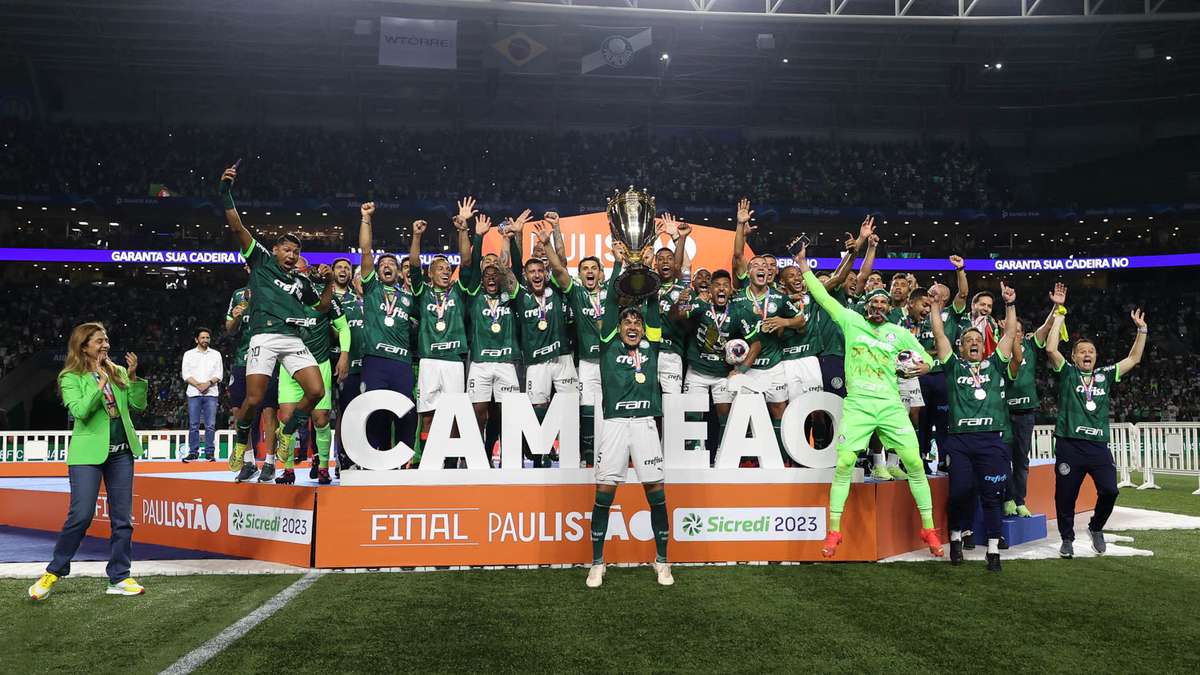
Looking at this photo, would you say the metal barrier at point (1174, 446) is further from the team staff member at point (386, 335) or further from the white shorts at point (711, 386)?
the team staff member at point (386, 335)

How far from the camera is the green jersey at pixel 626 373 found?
6.73 m

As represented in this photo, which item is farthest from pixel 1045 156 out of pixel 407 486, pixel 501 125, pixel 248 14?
pixel 407 486

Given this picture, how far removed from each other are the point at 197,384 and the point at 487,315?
6326mm

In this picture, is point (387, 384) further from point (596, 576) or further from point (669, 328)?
point (596, 576)

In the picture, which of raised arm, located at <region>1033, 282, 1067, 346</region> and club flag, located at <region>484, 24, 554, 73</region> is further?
club flag, located at <region>484, 24, 554, 73</region>

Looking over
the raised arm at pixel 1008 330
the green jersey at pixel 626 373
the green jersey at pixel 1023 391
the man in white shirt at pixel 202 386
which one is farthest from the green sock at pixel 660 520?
the man in white shirt at pixel 202 386

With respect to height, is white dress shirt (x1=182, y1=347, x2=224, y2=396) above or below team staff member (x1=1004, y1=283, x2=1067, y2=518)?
above

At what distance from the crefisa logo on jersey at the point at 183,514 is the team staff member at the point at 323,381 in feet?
2.50

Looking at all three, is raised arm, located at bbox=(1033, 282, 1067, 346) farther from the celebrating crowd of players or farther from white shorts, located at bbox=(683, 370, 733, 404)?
white shorts, located at bbox=(683, 370, 733, 404)

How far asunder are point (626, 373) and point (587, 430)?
185 cm

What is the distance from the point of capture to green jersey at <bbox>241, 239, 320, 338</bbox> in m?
7.57

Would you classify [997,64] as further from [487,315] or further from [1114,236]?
[487,315]

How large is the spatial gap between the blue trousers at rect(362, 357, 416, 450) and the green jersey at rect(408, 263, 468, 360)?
0.81ft

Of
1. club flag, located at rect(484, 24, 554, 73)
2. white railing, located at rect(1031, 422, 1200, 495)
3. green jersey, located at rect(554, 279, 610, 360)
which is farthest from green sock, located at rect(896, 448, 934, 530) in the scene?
club flag, located at rect(484, 24, 554, 73)
